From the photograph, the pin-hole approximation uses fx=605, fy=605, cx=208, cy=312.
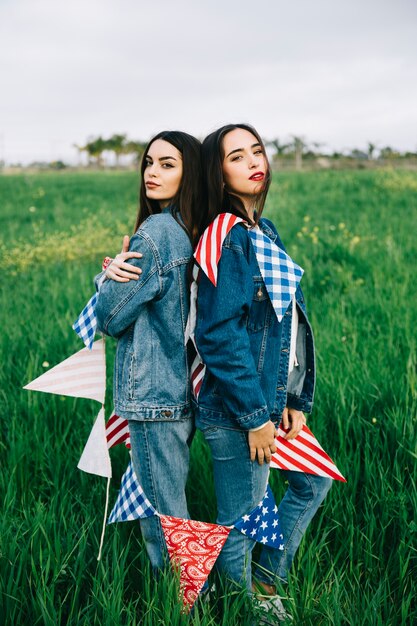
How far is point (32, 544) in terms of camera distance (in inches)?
71.5

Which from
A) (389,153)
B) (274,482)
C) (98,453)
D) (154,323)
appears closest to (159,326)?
(154,323)

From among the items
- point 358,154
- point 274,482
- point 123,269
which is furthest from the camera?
point 358,154

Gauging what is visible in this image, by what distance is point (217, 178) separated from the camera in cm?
168

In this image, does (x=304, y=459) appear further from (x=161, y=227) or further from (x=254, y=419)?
(x=161, y=227)

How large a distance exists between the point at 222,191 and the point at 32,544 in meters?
1.19

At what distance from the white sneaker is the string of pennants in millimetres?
149

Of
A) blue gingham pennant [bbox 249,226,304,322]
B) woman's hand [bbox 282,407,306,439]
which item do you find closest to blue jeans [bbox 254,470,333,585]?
woman's hand [bbox 282,407,306,439]

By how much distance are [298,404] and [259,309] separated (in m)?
0.38

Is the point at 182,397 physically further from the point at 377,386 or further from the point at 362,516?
the point at 377,386

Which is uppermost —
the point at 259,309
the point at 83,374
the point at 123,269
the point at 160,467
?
the point at 123,269

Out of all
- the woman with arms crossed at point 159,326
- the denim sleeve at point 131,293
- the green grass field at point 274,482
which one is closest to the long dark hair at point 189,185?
the woman with arms crossed at point 159,326

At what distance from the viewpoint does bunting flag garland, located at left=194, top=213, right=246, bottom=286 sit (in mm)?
1552

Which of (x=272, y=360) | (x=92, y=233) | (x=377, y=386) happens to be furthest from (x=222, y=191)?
(x=92, y=233)

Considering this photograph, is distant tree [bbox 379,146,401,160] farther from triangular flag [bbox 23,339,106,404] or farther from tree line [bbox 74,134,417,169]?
triangular flag [bbox 23,339,106,404]
